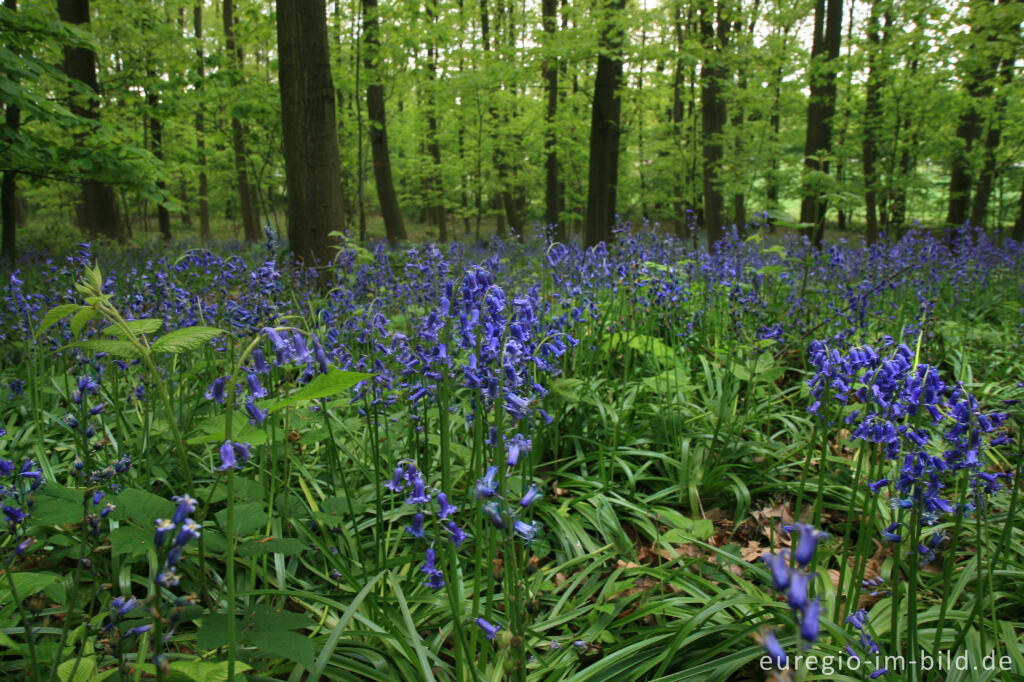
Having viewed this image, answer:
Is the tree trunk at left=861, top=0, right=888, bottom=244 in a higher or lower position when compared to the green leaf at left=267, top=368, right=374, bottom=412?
higher

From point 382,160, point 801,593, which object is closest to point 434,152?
point 382,160

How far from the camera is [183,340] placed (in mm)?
1423

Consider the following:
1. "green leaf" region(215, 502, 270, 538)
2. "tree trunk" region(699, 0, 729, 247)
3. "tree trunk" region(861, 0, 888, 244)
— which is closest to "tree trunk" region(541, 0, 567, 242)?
"tree trunk" region(699, 0, 729, 247)

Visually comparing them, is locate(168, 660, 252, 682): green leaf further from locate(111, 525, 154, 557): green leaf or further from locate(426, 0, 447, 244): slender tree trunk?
locate(426, 0, 447, 244): slender tree trunk

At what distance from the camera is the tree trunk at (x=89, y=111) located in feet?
28.6

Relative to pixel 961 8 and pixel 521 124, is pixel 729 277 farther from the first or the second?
pixel 521 124

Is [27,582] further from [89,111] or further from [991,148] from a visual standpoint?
[991,148]

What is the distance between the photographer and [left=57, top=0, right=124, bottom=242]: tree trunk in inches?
343

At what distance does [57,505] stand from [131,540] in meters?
0.33

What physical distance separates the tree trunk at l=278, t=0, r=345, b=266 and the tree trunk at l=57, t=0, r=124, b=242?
4.51m

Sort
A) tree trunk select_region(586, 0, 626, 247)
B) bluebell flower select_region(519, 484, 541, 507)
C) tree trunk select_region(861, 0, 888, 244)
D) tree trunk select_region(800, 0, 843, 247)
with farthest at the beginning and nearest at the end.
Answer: tree trunk select_region(586, 0, 626, 247), tree trunk select_region(861, 0, 888, 244), tree trunk select_region(800, 0, 843, 247), bluebell flower select_region(519, 484, 541, 507)

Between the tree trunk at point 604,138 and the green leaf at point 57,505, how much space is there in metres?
8.19

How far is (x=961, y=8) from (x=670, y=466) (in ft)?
29.8

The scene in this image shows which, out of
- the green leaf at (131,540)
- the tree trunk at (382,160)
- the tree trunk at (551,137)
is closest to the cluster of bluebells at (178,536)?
the green leaf at (131,540)
